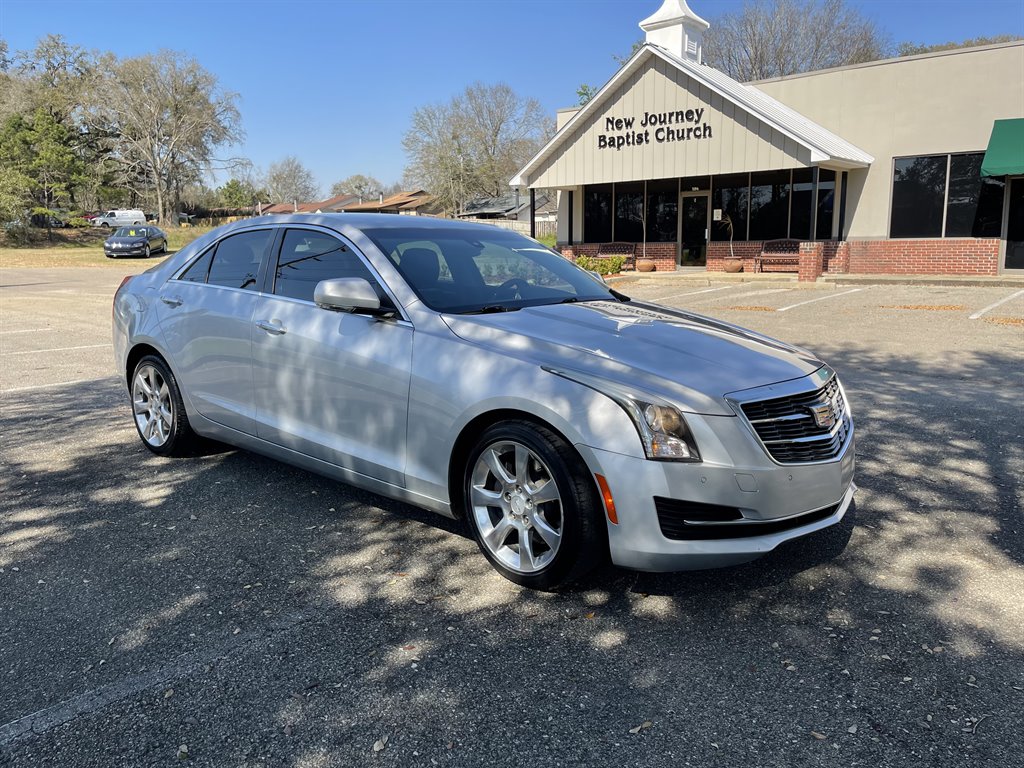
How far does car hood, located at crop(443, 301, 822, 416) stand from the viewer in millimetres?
3311

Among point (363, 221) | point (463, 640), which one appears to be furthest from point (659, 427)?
point (363, 221)

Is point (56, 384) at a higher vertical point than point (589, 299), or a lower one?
lower

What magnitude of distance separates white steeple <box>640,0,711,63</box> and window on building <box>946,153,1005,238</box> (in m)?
9.19

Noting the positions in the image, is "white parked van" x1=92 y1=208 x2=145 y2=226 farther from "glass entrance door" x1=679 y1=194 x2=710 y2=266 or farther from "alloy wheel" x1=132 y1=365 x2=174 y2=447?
"alloy wheel" x1=132 y1=365 x2=174 y2=447

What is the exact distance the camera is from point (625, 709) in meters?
2.77

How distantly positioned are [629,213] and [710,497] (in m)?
24.8

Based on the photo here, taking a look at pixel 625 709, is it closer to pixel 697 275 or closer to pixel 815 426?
pixel 815 426

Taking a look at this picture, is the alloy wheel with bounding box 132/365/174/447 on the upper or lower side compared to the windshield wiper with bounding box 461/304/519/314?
lower

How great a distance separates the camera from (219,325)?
16.2ft

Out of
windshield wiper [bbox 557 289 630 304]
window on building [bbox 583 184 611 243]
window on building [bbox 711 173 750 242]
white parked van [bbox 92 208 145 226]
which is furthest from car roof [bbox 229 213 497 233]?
white parked van [bbox 92 208 145 226]

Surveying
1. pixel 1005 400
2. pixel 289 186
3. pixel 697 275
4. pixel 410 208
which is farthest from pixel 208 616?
pixel 289 186

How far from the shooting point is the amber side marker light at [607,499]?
323 centimetres

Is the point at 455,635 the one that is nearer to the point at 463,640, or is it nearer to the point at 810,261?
the point at 463,640

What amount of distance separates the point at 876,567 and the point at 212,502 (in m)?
3.57
